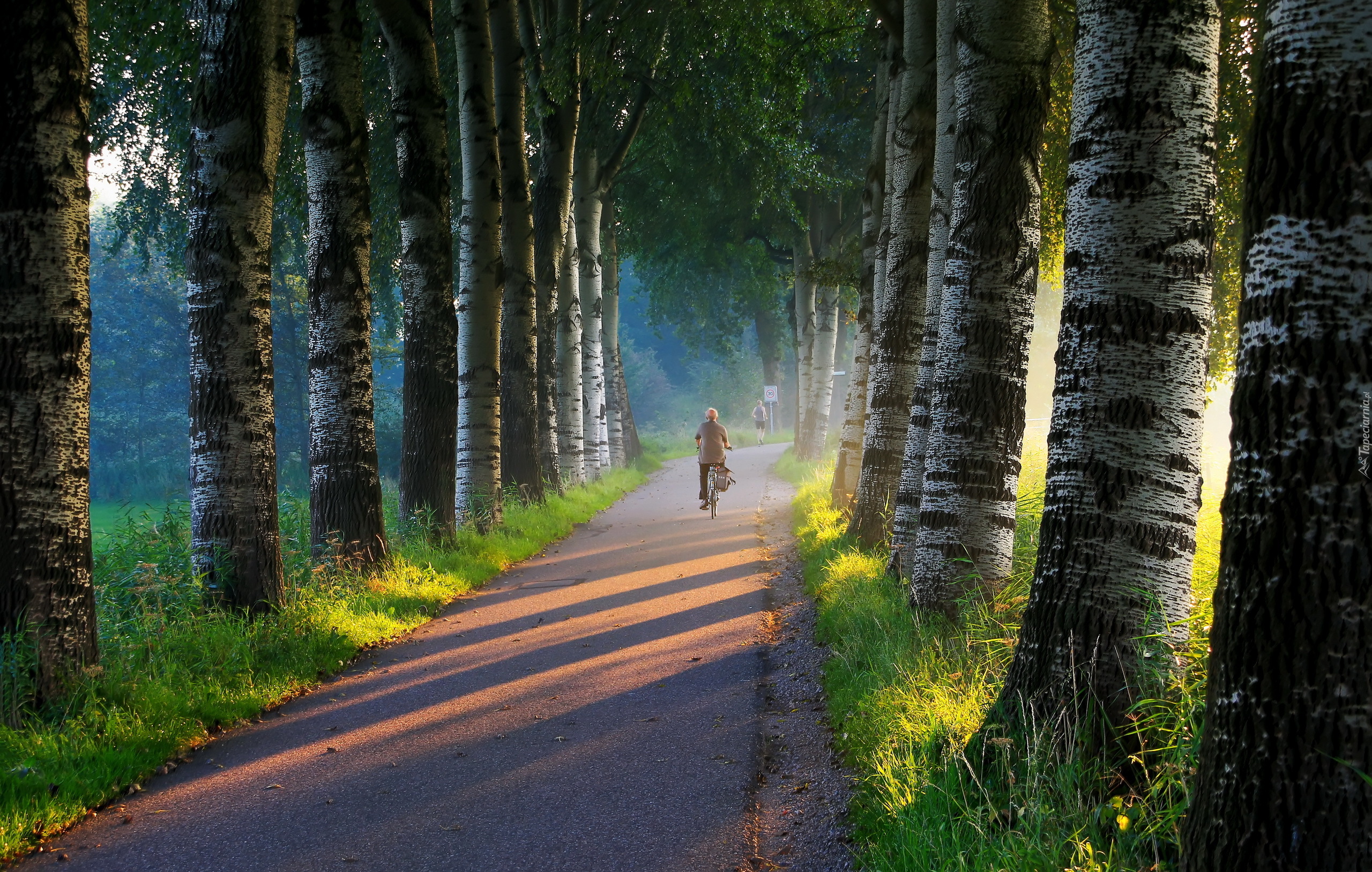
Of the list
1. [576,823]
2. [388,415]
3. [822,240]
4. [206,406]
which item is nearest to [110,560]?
[206,406]

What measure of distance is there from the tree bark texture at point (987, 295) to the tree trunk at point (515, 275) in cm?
848

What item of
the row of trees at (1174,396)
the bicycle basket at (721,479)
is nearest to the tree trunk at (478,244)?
the bicycle basket at (721,479)

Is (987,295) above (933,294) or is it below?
below

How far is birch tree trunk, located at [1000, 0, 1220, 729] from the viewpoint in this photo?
3965 millimetres

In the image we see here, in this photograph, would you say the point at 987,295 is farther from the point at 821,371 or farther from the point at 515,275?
the point at 821,371

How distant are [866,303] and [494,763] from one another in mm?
10561

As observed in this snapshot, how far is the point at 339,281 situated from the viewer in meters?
9.31

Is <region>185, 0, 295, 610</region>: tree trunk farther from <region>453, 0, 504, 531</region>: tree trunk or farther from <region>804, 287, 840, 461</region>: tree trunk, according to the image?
<region>804, 287, 840, 461</region>: tree trunk

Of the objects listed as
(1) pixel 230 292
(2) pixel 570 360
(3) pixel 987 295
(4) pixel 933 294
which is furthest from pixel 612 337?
(3) pixel 987 295

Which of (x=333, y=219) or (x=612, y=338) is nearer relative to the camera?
(x=333, y=219)

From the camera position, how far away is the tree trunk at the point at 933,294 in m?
8.38

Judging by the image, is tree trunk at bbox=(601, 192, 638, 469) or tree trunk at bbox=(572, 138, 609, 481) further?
tree trunk at bbox=(601, 192, 638, 469)

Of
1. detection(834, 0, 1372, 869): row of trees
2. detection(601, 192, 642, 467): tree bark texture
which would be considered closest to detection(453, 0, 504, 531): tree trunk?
detection(834, 0, 1372, 869): row of trees

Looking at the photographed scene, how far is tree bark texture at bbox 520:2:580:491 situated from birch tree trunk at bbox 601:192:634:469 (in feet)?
26.0
